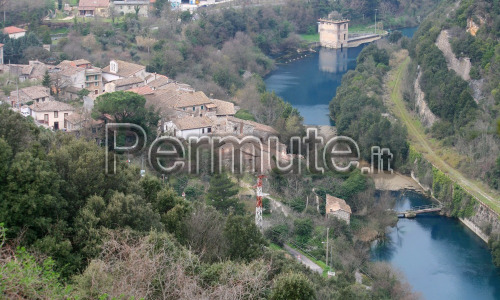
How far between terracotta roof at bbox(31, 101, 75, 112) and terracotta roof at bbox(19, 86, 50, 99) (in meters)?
0.50

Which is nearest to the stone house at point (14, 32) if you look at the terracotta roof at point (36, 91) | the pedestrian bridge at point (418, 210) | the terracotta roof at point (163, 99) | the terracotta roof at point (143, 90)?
the terracotta roof at point (36, 91)

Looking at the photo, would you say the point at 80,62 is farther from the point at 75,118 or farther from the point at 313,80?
the point at 313,80

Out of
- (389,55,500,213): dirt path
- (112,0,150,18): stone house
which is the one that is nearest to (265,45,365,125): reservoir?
(389,55,500,213): dirt path

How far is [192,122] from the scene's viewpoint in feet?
60.0

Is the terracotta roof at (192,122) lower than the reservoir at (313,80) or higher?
Answer: higher

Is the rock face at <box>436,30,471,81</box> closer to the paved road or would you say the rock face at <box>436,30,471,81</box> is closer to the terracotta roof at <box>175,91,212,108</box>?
the terracotta roof at <box>175,91,212,108</box>

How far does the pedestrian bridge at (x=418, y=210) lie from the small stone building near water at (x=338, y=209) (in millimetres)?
1816

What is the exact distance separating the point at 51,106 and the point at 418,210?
9.34 m

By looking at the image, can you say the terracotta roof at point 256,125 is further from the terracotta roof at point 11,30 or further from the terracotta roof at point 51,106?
the terracotta roof at point 11,30

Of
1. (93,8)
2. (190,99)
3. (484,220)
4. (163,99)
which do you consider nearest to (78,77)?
(163,99)

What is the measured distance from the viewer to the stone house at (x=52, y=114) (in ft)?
58.2

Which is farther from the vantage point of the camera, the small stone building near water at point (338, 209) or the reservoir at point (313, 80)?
the reservoir at point (313, 80)

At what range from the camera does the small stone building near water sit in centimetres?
1530

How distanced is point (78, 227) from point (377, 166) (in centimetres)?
1220
